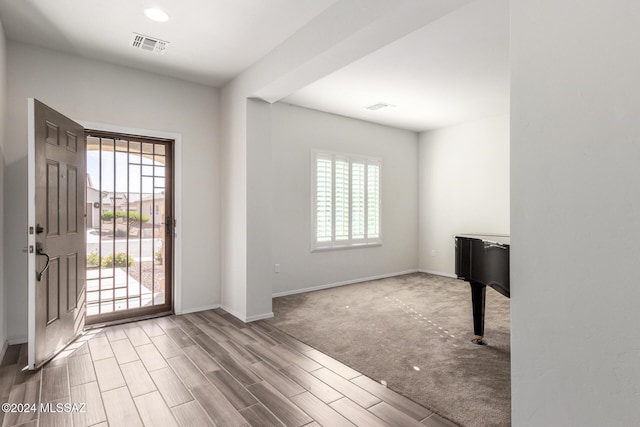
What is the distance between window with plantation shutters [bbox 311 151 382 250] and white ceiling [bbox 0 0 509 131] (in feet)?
4.17

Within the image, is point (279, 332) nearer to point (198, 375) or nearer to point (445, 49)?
point (198, 375)

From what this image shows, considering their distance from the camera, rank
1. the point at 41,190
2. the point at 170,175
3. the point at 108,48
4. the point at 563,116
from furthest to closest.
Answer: the point at 170,175, the point at 108,48, the point at 41,190, the point at 563,116

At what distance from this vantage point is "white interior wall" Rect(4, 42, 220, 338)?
127 inches

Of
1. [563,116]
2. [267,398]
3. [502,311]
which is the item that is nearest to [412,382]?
[267,398]

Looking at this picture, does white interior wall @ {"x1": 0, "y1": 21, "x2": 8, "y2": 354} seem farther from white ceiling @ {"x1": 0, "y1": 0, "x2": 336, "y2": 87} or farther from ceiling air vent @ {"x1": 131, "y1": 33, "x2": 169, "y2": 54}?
ceiling air vent @ {"x1": 131, "y1": 33, "x2": 169, "y2": 54}

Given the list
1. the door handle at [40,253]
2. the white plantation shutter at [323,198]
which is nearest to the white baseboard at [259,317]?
the white plantation shutter at [323,198]

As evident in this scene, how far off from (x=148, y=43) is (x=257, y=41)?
1038 mm

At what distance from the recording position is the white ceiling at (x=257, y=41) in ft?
9.11

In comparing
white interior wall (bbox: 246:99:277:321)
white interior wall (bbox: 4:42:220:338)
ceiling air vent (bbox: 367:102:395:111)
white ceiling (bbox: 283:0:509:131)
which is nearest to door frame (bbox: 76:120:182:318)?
white interior wall (bbox: 4:42:220:338)

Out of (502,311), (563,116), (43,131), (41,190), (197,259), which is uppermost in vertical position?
(43,131)

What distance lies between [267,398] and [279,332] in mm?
1289

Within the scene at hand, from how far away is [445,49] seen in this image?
3438 millimetres

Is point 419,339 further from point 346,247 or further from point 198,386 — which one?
point 346,247

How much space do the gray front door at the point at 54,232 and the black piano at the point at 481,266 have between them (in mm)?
3434
